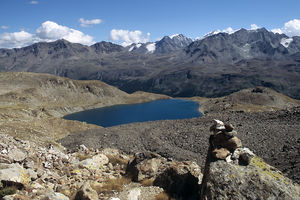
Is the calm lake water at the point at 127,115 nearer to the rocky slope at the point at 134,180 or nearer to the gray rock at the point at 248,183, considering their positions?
the rocky slope at the point at 134,180

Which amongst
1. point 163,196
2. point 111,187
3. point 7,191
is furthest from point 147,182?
point 7,191

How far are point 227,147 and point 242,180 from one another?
2209mm

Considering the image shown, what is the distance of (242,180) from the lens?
9.66 metres

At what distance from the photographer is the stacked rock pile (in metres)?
10.6

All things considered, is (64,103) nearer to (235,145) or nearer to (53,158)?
(53,158)

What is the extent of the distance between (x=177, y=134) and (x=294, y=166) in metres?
30.5

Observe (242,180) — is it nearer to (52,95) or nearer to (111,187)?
(111,187)

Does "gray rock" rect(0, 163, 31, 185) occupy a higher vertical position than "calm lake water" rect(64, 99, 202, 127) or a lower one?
higher

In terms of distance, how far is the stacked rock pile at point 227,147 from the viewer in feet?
34.9

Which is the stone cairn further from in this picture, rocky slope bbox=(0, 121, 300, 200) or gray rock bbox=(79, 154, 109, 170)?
gray rock bbox=(79, 154, 109, 170)

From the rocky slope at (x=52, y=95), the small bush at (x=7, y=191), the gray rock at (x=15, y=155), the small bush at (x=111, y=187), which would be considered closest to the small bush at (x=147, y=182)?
the small bush at (x=111, y=187)

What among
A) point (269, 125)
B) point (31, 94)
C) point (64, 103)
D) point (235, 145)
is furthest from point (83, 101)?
point (235, 145)

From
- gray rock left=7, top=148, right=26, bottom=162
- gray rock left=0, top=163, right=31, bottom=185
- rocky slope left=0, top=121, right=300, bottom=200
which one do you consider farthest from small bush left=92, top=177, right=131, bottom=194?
gray rock left=7, top=148, right=26, bottom=162

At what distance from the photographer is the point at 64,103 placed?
148500mm
